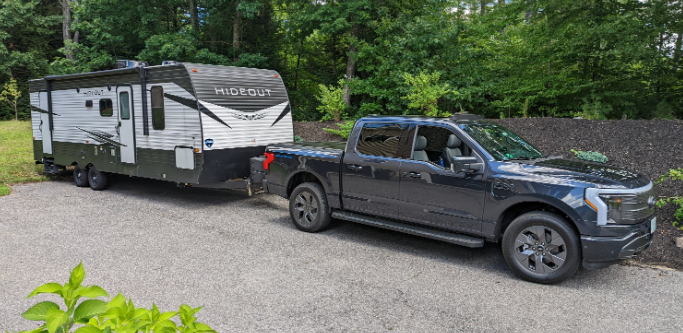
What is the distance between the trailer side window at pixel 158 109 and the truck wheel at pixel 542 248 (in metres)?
6.90

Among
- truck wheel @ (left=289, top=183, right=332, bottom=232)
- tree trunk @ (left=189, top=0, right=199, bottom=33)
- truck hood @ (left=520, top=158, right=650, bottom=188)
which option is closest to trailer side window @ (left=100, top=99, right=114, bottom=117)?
truck wheel @ (left=289, top=183, right=332, bottom=232)

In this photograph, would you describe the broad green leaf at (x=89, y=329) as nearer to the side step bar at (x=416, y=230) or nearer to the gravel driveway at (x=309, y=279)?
the gravel driveway at (x=309, y=279)

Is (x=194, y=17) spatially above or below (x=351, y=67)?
above

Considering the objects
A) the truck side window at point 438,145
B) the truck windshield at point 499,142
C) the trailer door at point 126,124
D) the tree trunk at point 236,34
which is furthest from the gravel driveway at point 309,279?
the tree trunk at point 236,34

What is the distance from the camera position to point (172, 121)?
361 inches

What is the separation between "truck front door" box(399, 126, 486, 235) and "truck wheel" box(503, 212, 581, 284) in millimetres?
491

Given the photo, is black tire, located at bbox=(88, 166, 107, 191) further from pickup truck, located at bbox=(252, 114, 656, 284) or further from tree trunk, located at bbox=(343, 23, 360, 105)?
tree trunk, located at bbox=(343, 23, 360, 105)

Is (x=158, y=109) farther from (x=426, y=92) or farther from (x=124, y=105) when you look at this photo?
(x=426, y=92)

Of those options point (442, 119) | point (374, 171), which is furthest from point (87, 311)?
point (442, 119)

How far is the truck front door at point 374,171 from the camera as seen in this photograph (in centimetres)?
652

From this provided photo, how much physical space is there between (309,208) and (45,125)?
28.6 feet

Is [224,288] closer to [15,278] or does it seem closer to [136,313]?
[15,278]

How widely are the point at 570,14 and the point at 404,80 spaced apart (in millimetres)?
4683

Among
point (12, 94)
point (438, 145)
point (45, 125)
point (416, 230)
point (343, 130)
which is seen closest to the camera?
point (416, 230)
